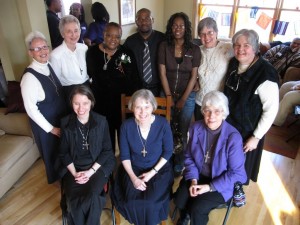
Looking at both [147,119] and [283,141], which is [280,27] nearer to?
[283,141]

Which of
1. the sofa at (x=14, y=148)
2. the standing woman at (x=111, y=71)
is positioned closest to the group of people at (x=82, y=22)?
the sofa at (x=14, y=148)

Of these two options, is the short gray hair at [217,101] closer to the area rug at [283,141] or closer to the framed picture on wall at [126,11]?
the area rug at [283,141]

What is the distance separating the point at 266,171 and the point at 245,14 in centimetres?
449

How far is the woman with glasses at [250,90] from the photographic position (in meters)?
1.75

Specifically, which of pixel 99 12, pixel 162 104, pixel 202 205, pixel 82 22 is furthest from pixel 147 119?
pixel 82 22

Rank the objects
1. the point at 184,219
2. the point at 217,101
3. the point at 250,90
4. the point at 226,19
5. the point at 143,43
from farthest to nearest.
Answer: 1. the point at 226,19
2. the point at 143,43
3. the point at 184,219
4. the point at 250,90
5. the point at 217,101

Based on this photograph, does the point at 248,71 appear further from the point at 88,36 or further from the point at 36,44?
the point at 88,36

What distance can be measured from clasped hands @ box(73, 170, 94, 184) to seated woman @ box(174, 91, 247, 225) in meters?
0.68

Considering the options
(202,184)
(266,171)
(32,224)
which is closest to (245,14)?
(266,171)

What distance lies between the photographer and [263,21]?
5.79m

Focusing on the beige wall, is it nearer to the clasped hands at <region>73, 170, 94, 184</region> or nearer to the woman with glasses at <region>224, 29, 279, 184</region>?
the clasped hands at <region>73, 170, 94, 184</region>

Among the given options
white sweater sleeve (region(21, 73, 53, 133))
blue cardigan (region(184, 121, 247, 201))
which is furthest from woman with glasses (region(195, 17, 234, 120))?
white sweater sleeve (region(21, 73, 53, 133))

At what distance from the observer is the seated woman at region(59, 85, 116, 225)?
177 centimetres

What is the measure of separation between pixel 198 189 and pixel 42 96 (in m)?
1.37
